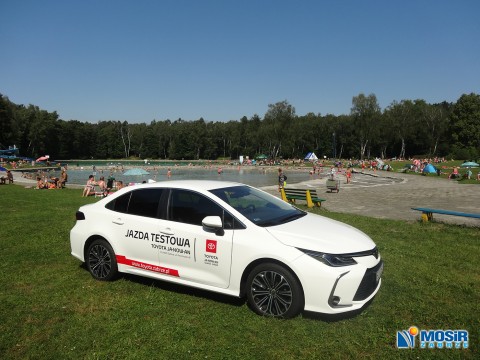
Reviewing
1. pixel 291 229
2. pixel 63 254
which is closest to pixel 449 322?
pixel 291 229

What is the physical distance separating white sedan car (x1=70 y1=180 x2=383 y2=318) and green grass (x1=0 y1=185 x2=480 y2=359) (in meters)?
0.31

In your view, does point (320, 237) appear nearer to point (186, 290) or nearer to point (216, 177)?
point (186, 290)

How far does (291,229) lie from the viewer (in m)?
4.69

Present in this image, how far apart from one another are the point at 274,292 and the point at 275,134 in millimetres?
102968

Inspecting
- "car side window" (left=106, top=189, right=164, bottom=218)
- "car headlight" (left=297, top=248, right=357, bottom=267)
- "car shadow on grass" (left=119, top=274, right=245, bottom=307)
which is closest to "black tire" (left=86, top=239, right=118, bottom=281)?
"car shadow on grass" (left=119, top=274, right=245, bottom=307)

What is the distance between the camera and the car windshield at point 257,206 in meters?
4.97

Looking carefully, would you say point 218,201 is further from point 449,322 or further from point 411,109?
point 411,109

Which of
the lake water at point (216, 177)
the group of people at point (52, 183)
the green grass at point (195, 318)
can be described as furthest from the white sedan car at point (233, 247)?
the lake water at point (216, 177)

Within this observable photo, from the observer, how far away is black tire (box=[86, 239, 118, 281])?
19.0ft

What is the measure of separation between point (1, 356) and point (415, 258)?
6.97 m

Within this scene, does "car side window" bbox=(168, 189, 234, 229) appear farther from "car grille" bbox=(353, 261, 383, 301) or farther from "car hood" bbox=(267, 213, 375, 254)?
"car grille" bbox=(353, 261, 383, 301)

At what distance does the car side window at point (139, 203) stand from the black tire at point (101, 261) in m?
0.65

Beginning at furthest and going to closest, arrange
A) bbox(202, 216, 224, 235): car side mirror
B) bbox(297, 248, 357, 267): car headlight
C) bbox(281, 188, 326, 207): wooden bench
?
bbox(281, 188, 326, 207): wooden bench, bbox(202, 216, 224, 235): car side mirror, bbox(297, 248, 357, 267): car headlight

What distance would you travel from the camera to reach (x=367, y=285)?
171 inches
